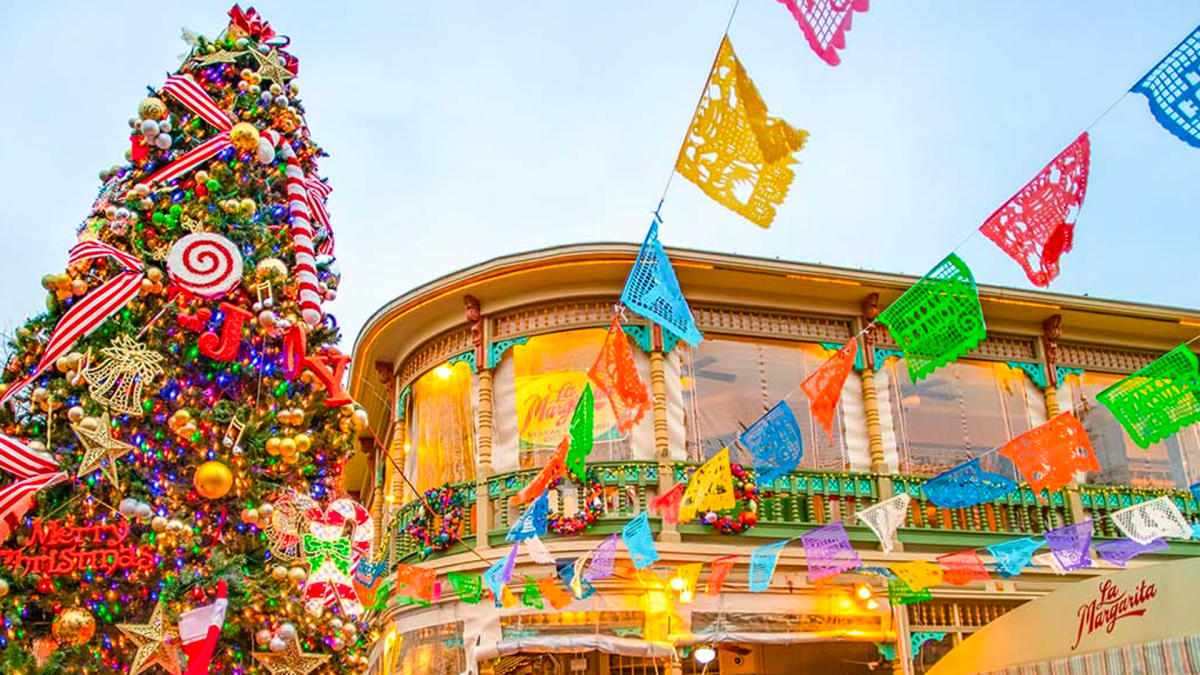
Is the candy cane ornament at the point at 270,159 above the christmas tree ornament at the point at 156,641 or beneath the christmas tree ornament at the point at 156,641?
above

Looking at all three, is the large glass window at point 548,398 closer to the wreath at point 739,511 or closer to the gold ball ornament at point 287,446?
the wreath at point 739,511

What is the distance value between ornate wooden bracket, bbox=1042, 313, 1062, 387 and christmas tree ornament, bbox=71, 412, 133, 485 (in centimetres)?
1271

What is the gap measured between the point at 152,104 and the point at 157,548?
12.0 feet

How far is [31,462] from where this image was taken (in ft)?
23.6

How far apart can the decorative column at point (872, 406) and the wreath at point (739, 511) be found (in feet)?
6.24

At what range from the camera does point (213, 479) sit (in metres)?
7.25

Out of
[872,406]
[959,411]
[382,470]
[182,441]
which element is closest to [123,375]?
[182,441]

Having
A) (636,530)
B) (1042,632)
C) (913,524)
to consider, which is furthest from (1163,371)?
(636,530)

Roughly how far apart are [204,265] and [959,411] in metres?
11.2

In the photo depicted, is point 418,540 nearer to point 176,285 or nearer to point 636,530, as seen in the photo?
point 636,530

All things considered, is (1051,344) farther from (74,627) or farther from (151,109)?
(74,627)

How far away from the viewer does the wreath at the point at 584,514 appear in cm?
1235

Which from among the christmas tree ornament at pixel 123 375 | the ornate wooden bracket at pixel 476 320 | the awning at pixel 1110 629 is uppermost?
the ornate wooden bracket at pixel 476 320

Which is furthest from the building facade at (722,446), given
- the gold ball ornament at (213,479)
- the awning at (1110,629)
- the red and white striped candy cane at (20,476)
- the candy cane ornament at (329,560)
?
the red and white striped candy cane at (20,476)
